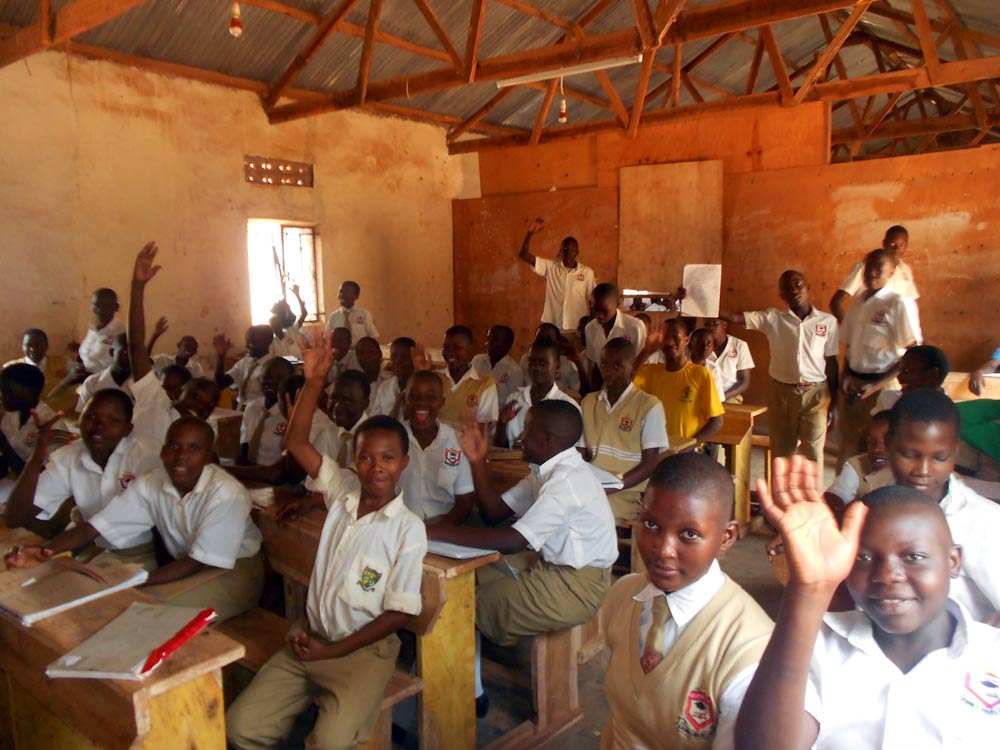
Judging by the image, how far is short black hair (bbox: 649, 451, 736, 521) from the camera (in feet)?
4.91

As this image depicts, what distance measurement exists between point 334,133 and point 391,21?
1758mm

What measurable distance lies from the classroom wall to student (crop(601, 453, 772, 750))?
6.94 m

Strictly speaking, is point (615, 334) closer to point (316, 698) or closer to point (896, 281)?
point (896, 281)

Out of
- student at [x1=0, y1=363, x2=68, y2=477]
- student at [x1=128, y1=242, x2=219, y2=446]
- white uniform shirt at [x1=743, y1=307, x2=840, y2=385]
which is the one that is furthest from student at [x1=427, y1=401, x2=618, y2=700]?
white uniform shirt at [x1=743, y1=307, x2=840, y2=385]

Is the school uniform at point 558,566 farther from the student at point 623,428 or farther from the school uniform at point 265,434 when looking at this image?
the school uniform at point 265,434

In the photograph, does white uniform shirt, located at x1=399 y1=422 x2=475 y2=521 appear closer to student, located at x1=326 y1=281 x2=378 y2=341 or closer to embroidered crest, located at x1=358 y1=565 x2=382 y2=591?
embroidered crest, located at x1=358 y1=565 x2=382 y2=591

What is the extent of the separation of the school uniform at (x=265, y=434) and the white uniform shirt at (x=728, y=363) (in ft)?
10.3

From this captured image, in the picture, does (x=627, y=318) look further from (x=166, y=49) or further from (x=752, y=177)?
(x=166, y=49)

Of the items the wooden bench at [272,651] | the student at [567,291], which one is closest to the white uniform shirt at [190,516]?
the wooden bench at [272,651]

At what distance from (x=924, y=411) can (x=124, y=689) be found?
2177 mm

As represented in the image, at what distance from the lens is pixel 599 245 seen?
9172 millimetres

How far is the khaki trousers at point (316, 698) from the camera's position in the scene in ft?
6.82

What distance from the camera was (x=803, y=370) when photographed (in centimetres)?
526

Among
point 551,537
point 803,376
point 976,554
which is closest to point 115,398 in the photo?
point 551,537
